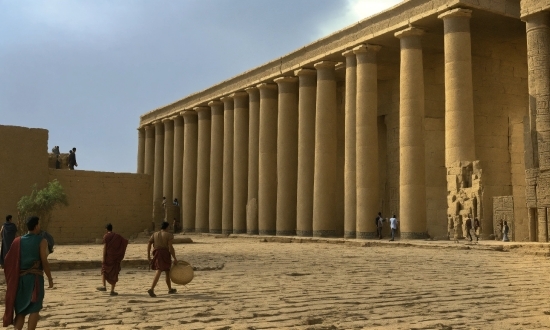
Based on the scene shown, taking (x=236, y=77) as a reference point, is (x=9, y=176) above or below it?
below

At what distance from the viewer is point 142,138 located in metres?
53.7

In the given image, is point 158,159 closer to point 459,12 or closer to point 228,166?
point 228,166

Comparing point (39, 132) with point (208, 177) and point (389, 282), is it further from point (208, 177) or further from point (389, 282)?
point (389, 282)

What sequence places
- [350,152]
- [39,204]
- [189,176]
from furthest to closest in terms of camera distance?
[189,176] → [350,152] → [39,204]

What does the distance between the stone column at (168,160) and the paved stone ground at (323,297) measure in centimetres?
3242

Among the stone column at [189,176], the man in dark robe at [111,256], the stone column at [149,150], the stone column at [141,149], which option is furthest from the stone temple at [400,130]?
the man in dark robe at [111,256]

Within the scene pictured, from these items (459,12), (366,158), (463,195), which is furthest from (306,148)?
(463,195)

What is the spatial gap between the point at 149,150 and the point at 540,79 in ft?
125

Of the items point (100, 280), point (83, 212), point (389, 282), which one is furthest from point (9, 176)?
point (389, 282)

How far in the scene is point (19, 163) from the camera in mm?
27891

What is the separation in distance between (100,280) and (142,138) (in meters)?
42.4

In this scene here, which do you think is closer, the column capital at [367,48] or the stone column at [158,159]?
the column capital at [367,48]

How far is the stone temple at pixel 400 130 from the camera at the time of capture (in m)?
22.6

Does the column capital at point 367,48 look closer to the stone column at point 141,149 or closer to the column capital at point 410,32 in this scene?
the column capital at point 410,32
